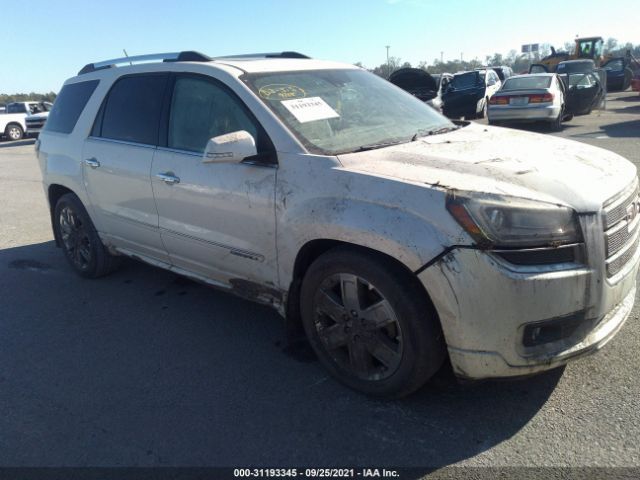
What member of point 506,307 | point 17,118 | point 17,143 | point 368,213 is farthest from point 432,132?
point 17,118

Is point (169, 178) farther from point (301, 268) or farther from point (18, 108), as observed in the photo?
point (18, 108)

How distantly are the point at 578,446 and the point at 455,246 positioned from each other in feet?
3.63

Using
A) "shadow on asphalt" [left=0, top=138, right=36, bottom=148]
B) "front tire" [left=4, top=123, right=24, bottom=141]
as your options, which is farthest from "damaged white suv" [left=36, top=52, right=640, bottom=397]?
"front tire" [left=4, top=123, right=24, bottom=141]

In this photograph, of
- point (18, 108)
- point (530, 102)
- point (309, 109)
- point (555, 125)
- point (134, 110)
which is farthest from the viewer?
point (18, 108)

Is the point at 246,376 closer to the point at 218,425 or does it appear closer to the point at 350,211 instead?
the point at 218,425

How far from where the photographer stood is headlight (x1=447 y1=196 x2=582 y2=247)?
2.33 m

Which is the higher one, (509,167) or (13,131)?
(13,131)

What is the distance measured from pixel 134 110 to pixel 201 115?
881 mm

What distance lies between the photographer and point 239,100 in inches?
132

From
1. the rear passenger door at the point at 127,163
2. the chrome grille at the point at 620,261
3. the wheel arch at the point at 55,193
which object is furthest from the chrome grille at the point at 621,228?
the wheel arch at the point at 55,193

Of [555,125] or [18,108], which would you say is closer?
[555,125]

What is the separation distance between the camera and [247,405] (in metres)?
2.93

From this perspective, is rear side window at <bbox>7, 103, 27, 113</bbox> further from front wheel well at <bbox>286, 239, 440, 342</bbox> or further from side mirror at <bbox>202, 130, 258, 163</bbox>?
front wheel well at <bbox>286, 239, 440, 342</bbox>

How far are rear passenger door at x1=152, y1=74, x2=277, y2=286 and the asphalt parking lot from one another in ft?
1.83
